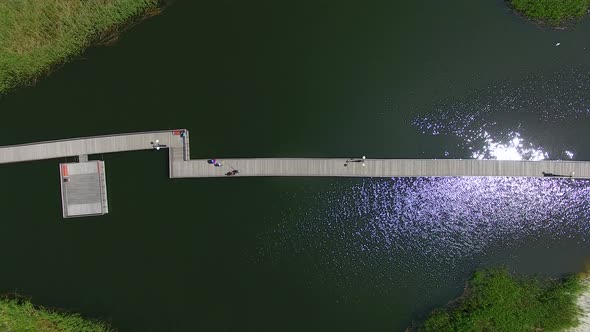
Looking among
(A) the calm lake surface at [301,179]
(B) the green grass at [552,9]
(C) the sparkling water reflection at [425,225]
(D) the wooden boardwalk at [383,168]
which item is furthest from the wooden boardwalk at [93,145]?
(B) the green grass at [552,9]

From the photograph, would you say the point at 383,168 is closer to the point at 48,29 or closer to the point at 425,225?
the point at 425,225

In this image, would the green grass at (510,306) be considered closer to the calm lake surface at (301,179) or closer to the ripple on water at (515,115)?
the calm lake surface at (301,179)

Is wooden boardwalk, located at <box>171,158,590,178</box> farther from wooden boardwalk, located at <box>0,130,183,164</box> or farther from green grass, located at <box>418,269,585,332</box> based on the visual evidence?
green grass, located at <box>418,269,585,332</box>

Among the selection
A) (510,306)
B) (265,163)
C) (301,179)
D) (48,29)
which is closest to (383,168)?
(301,179)

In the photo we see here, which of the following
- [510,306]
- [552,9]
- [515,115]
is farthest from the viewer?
[515,115]

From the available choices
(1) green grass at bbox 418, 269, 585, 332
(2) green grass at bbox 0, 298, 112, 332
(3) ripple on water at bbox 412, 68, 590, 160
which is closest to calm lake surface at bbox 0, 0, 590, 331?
(3) ripple on water at bbox 412, 68, 590, 160
